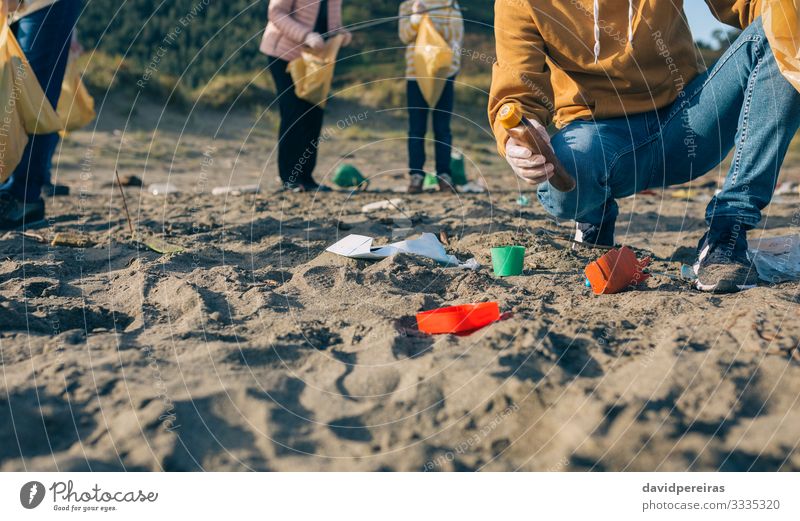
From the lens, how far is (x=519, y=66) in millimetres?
3006

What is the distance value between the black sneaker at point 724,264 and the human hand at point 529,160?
2.29 feet

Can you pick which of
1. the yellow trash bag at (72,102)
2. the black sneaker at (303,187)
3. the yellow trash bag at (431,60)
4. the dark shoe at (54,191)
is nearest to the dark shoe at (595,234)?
the yellow trash bag at (431,60)

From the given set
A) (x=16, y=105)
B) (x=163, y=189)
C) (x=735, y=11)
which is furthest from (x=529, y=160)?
(x=163, y=189)

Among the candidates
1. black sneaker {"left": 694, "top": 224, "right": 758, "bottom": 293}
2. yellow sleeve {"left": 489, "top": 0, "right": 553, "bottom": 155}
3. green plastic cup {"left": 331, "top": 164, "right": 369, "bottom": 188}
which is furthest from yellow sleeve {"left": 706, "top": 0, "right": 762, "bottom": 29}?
green plastic cup {"left": 331, "top": 164, "right": 369, "bottom": 188}

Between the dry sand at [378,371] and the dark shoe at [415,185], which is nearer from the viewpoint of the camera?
the dry sand at [378,371]

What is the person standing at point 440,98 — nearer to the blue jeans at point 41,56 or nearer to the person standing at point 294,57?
the person standing at point 294,57

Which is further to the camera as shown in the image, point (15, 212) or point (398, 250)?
point (15, 212)

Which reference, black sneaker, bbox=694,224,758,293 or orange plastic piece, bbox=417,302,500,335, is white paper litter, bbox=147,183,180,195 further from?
black sneaker, bbox=694,224,758,293

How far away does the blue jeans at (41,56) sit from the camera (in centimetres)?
415

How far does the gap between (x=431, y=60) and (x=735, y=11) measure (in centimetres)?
286

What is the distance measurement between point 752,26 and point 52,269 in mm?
2964

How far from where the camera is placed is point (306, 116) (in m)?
5.84

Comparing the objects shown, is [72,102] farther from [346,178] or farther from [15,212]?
[346,178]
